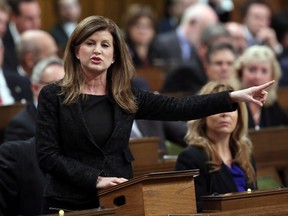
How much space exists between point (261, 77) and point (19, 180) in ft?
6.77

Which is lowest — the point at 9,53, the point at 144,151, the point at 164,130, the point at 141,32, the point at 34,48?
the point at 144,151

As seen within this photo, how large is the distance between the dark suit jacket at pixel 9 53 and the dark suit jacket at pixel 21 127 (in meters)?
1.85

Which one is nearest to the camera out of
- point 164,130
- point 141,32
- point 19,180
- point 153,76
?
point 19,180

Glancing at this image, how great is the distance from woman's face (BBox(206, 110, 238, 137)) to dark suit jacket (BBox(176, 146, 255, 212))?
0.36ft

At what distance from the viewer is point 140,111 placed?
117 inches

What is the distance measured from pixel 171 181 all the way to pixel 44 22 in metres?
5.46

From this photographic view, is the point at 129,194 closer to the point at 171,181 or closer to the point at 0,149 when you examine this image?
the point at 171,181

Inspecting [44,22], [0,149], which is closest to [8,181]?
[0,149]

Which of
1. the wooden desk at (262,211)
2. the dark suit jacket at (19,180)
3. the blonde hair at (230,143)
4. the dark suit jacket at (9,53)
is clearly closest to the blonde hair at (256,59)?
the blonde hair at (230,143)

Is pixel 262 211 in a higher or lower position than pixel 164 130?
lower

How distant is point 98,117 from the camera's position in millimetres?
2857

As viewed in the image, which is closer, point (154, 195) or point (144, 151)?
point (154, 195)

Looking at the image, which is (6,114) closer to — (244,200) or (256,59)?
(256,59)

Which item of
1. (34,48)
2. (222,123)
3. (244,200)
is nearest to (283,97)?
(34,48)
